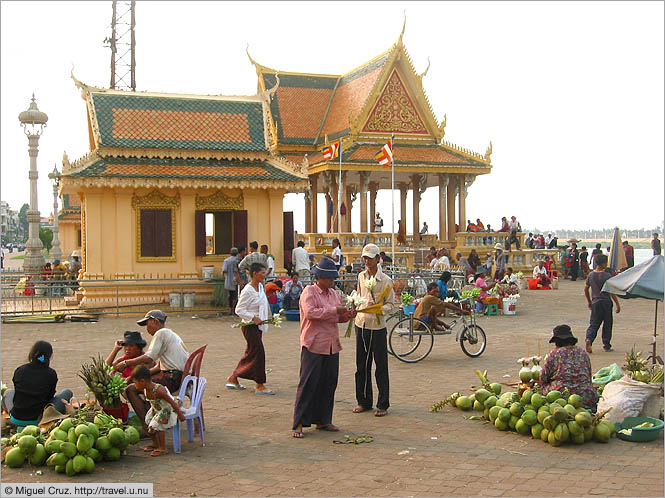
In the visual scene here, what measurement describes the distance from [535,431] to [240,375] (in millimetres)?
3977

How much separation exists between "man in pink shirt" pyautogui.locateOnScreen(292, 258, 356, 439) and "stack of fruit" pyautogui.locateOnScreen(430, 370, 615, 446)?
1805 millimetres

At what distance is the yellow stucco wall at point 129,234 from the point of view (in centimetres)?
1870

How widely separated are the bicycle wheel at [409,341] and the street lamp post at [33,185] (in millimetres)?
16309

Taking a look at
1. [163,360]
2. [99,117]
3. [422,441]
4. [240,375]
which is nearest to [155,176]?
[99,117]

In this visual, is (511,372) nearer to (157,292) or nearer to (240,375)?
(240,375)

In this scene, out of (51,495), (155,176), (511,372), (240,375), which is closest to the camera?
(51,495)

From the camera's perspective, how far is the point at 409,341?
1156 centimetres

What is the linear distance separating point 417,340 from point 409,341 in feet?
0.46

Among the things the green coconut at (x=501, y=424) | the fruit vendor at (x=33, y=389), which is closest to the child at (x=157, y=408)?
the fruit vendor at (x=33, y=389)

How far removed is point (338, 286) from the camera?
18.8 metres

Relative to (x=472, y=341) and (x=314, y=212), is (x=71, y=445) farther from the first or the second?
(x=314, y=212)

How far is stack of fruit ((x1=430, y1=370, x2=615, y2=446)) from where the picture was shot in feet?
22.2

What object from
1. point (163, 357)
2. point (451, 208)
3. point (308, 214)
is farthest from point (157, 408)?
point (308, 214)

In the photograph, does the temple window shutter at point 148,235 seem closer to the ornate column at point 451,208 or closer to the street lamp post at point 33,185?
the street lamp post at point 33,185
